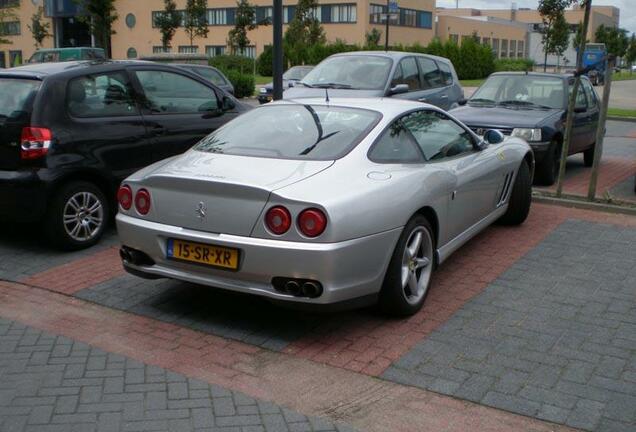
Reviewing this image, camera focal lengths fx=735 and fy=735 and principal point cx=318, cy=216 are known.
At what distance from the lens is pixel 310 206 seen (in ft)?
14.4

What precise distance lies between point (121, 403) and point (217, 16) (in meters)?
71.1

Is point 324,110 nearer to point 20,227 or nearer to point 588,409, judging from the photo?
point 588,409

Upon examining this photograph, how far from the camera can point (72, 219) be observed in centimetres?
678

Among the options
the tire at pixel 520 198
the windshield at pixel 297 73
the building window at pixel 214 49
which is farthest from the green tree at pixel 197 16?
the tire at pixel 520 198

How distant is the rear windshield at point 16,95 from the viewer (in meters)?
6.59

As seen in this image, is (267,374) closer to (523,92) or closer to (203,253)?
(203,253)

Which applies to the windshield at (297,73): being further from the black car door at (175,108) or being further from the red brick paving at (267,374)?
the red brick paving at (267,374)

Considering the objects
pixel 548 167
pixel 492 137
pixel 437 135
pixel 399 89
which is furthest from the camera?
pixel 399 89

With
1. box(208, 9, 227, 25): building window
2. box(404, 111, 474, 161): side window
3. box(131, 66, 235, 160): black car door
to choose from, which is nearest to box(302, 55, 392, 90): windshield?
box(131, 66, 235, 160): black car door

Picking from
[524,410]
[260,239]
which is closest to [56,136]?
[260,239]

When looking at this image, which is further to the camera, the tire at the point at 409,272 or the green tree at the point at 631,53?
the green tree at the point at 631,53

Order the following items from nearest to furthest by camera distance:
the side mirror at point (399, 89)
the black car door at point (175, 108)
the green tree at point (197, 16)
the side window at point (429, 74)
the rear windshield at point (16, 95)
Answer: the rear windshield at point (16, 95)
the black car door at point (175, 108)
the side mirror at point (399, 89)
the side window at point (429, 74)
the green tree at point (197, 16)

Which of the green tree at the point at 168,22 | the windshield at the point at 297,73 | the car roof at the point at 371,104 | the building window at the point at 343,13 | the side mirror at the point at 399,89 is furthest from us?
the building window at the point at 343,13

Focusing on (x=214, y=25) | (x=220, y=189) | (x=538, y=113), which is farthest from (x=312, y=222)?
(x=214, y=25)
